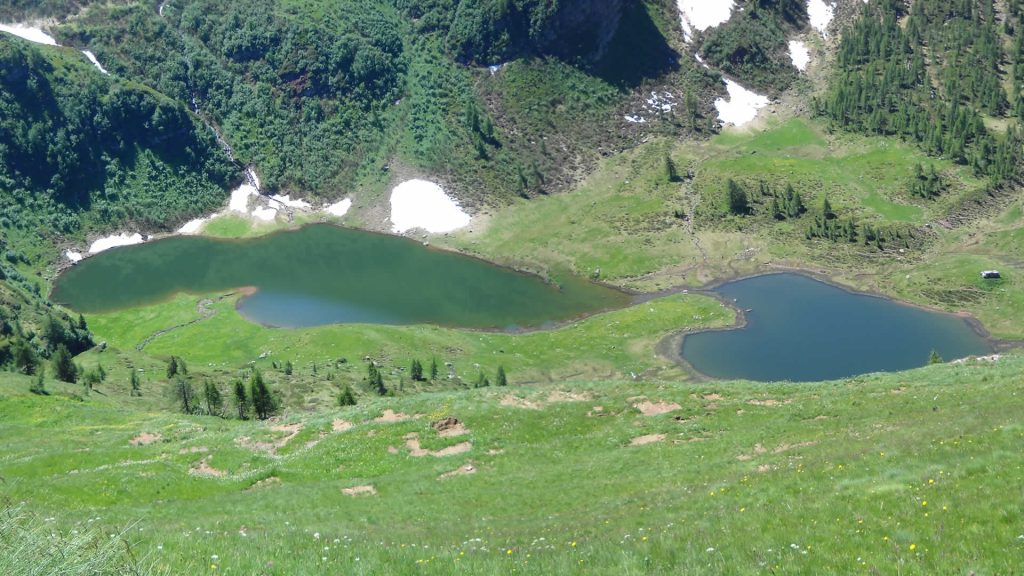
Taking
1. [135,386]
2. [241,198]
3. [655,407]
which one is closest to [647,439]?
[655,407]

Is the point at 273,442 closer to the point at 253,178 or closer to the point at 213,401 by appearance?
the point at 213,401

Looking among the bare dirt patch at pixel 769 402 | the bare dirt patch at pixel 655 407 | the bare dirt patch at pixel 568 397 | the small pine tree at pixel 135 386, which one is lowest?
the small pine tree at pixel 135 386

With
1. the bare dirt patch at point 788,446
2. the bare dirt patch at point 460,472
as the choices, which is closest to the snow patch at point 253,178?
the bare dirt patch at point 460,472

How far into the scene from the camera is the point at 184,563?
19.7 metres

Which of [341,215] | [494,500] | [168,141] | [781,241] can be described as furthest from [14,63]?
[494,500]

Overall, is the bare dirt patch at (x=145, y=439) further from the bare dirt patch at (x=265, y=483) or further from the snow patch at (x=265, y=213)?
the snow patch at (x=265, y=213)

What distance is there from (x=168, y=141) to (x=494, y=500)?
185987 mm

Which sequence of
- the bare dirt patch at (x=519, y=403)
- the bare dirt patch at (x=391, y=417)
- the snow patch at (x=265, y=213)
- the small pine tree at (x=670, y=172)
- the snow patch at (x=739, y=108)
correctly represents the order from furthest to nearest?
1. the snow patch at (x=739, y=108)
2. the snow patch at (x=265, y=213)
3. the small pine tree at (x=670, y=172)
4. the bare dirt patch at (x=519, y=403)
5. the bare dirt patch at (x=391, y=417)

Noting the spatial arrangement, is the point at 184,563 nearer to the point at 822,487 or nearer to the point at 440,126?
the point at 822,487

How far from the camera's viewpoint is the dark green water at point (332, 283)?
463 feet

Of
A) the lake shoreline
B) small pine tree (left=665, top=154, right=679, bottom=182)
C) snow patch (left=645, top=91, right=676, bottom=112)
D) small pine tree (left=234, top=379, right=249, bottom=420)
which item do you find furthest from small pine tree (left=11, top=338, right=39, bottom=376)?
snow patch (left=645, top=91, right=676, bottom=112)

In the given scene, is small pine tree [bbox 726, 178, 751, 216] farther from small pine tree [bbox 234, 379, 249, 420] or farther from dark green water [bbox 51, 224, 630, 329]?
small pine tree [bbox 234, 379, 249, 420]

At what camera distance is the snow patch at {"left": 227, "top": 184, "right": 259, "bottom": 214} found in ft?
626

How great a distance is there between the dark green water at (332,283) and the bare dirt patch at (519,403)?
79.1 metres
